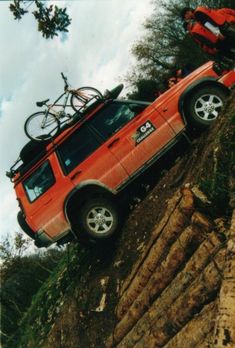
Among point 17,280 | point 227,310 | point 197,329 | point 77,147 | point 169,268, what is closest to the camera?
point 227,310

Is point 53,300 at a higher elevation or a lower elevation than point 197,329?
higher

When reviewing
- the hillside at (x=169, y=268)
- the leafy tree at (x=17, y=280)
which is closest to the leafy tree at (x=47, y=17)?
the hillside at (x=169, y=268)

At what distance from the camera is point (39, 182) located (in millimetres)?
9125

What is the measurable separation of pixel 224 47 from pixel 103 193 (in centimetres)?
372

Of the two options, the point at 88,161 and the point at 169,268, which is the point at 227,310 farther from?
the point at 88,161

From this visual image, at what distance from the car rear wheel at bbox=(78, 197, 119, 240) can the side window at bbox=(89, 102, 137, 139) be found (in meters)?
1.35

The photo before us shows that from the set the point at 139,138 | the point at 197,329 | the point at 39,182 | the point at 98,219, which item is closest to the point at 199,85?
the point at 139,138

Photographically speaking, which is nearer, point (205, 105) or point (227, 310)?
point (227, 310)

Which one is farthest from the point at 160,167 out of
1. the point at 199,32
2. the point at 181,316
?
the point at 181,316

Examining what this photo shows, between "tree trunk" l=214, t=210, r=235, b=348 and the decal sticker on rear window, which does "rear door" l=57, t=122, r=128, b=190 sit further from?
"tree trunk" l=214, t=210, r=235, b=348

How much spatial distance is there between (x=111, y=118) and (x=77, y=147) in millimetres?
865

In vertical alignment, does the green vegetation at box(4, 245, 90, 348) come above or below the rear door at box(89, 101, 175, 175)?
below

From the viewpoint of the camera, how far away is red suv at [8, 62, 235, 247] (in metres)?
8.52

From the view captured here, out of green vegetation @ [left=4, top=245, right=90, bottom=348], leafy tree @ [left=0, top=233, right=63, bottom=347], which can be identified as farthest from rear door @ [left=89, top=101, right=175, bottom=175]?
leafy tree @ [left=0, top=233, right=63, bottom=347]
